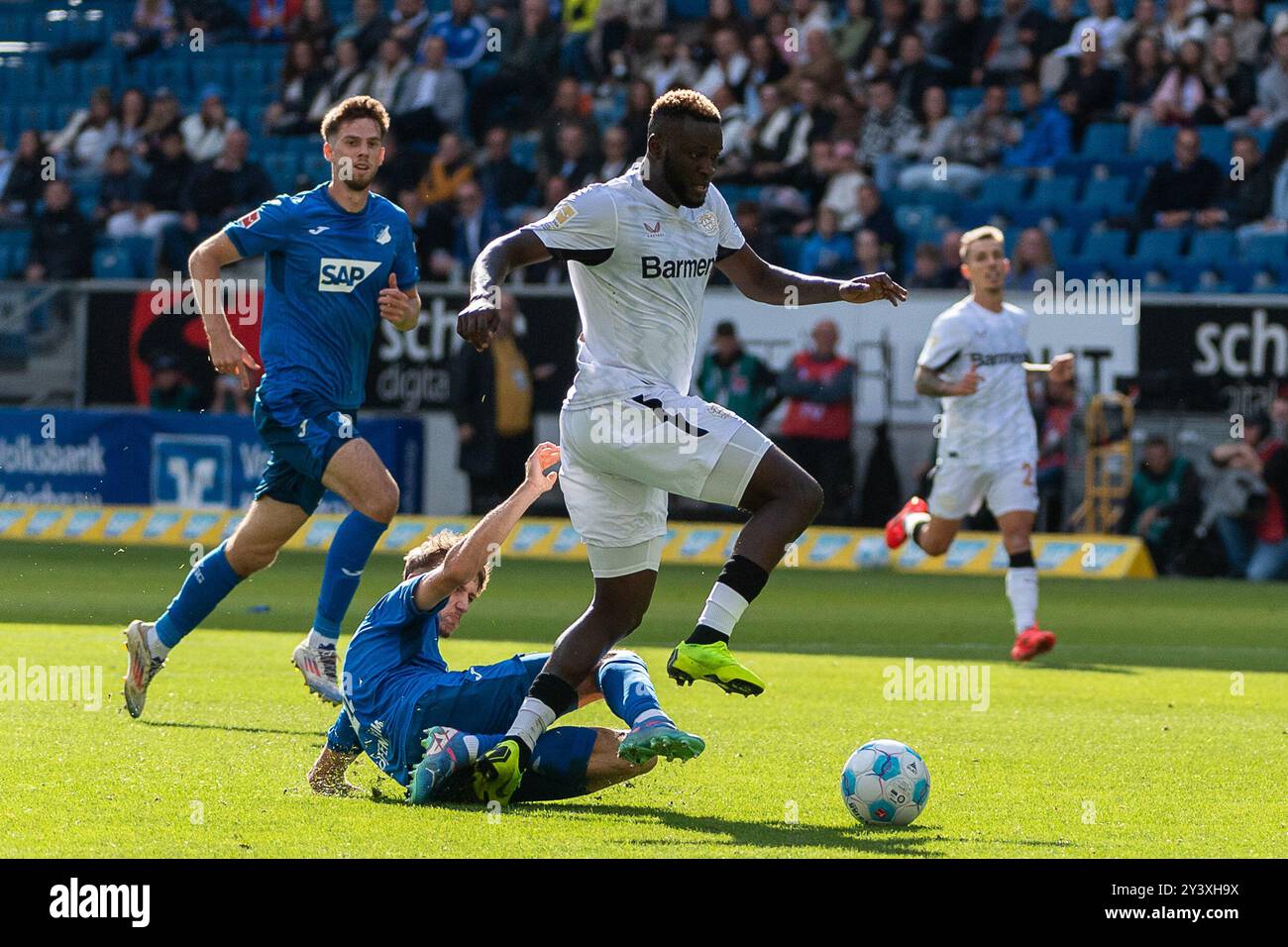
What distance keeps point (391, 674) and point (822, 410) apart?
12208 millimetres

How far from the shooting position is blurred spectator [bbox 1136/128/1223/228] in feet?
66.2

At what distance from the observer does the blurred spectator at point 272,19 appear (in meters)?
25.8

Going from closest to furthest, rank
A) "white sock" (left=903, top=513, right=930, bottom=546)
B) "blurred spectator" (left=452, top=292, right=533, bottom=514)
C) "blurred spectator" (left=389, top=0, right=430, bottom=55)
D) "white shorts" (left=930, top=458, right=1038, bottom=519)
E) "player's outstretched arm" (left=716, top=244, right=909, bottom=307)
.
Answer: "player's outstretched arm" (left=716, top=244, right=909, bottom=307) < "white shorts" (left=930, top=458, right=1038, bottom=519) < "white sock" (left=903, top=513, right=930, bottom=546) < "blurred spectator" (left=452, top=292, right=533, bottom=514) < "blurred spectator" (left=389, top=0, right=430, bottom=55)

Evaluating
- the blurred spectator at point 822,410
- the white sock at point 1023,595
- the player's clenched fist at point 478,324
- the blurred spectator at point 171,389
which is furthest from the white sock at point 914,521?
the blurred spectator at point 171,389

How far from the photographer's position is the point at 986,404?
13.1 meters

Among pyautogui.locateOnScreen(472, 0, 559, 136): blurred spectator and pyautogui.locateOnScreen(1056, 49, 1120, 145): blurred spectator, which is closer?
pyautogui.locateOnScreen(1056, 49, 1120, 145): blurred spectator

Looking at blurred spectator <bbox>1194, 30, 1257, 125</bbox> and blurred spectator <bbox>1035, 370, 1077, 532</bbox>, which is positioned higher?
blurred spectator <bbox>1194, 30, 1257, 125</bbox>

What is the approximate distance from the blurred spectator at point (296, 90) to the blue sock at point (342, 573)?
16.0 m

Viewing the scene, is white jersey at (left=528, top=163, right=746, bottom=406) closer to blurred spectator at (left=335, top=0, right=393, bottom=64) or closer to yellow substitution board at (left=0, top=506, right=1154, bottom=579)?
yellow substitution board at (left=0, top=506, right=1154, bottom=579)

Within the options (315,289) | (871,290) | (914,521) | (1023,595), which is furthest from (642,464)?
(914,521)

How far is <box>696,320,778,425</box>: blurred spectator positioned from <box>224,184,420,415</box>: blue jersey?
9502 mm

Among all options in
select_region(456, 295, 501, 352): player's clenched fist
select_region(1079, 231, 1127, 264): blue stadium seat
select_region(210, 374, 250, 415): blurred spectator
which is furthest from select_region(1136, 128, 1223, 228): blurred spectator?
select_region(456, 295, 501, 352): player's clenched fist

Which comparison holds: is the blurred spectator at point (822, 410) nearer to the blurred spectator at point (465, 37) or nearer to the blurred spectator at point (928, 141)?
the blurred spectator at point (928, 141)

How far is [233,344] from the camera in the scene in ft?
28.9
